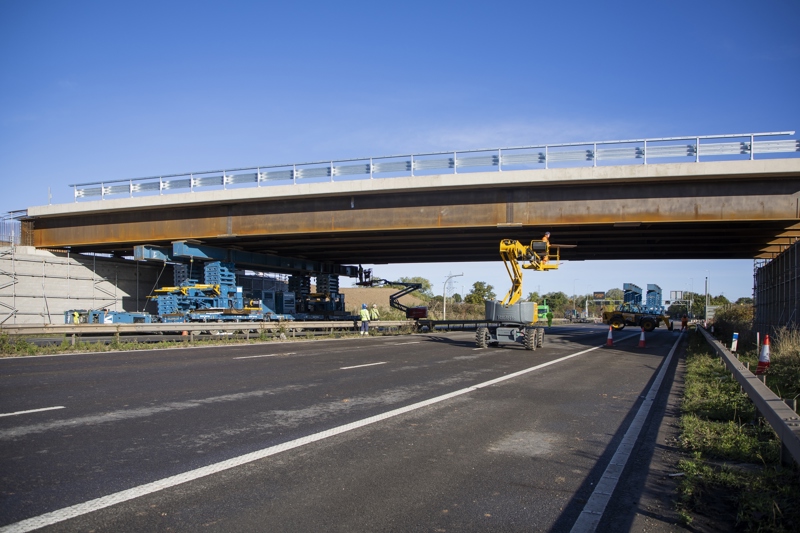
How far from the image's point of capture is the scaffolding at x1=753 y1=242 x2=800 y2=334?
19.3 m

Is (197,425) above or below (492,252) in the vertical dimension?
below

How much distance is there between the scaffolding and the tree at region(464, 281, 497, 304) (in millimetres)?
55859

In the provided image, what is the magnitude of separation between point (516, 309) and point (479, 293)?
7463 cm

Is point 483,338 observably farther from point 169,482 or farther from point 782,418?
point 169,482

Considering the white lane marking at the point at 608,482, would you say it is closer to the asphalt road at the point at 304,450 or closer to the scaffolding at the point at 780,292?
the asphalt road at the point at 304,450

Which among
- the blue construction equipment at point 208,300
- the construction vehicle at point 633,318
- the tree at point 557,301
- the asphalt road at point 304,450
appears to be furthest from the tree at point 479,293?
the asphalt road at point 304,450

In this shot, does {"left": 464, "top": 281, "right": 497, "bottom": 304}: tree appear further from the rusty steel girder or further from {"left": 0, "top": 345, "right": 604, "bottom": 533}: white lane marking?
{"left": 0, "top": 345, "right": 604, "bottom": 533}: white lane marking

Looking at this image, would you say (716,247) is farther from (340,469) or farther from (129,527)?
(129,527)

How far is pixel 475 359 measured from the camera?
17.6 m

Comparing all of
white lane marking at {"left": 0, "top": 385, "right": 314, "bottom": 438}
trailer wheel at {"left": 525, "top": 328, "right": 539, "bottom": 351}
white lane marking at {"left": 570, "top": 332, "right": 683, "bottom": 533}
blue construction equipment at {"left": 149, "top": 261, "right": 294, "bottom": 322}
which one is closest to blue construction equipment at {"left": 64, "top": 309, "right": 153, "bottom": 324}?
blue construction equipment at {"left": 149, "top": 261, "right": 294, "bottom": 322}

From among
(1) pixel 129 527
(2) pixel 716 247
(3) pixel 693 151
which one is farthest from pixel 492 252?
(1) pixel 129 527

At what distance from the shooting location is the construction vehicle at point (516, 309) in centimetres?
2155

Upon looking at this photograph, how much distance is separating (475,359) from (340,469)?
1238 cm

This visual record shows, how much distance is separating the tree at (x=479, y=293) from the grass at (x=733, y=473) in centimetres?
7815
